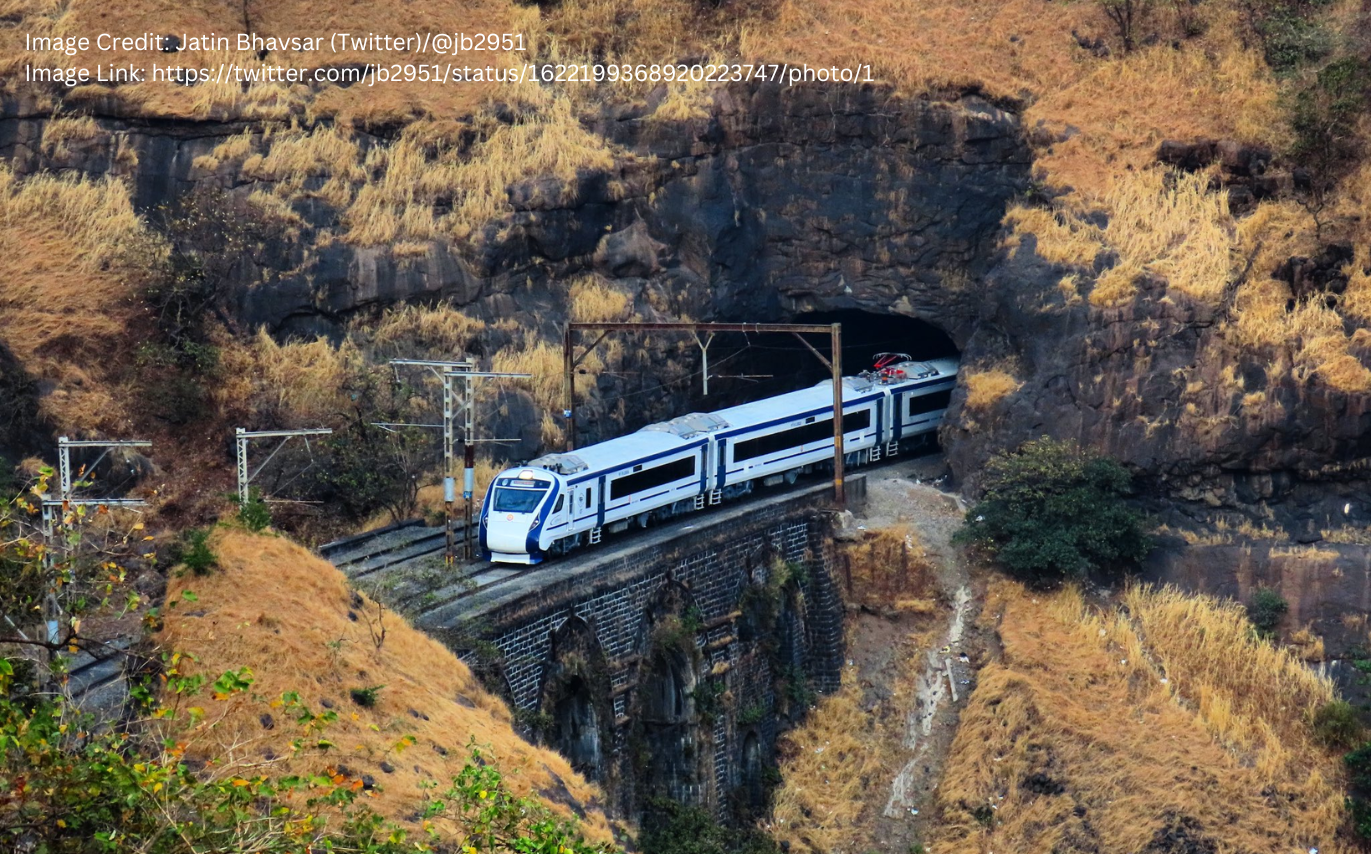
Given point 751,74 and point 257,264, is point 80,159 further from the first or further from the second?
point 751,74

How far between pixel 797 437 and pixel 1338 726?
12.9 metres

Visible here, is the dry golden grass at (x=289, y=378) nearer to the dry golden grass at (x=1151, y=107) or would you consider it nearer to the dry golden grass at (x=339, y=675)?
the dry golden grass at (x=339, y=675)

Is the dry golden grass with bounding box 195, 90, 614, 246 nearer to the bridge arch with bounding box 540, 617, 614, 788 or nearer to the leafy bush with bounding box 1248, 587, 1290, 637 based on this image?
the bridge arch with bounding box 540, 617, 614, 788

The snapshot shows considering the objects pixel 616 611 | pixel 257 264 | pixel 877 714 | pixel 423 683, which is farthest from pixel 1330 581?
pixel 257 264

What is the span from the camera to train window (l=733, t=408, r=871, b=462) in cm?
3653

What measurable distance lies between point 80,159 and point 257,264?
542cm

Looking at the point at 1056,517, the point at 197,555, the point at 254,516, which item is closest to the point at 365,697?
the point at 197,555

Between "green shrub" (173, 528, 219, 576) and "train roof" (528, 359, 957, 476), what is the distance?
9108mm

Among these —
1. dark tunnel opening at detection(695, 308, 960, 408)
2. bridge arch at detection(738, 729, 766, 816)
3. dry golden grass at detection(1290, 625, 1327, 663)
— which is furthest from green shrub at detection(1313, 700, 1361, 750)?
dark tunnel opening at detection(695, 308, 960, 408)

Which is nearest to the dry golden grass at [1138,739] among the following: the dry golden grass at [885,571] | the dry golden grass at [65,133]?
the dry golden grass at [885,571]

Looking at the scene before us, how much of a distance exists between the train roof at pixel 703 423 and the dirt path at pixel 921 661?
2.49 meters

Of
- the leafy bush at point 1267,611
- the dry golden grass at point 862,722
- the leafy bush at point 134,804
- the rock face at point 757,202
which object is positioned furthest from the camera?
the rock face at point 757,202

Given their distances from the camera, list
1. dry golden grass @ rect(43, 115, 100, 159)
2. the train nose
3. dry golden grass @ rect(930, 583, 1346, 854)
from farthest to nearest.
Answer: dry golden grass @ rect(43, 115, 100, 159) < the train nose < dry golden grass @ rect(930, 583, 1346, 854)

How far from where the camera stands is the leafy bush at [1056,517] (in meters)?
35.3
